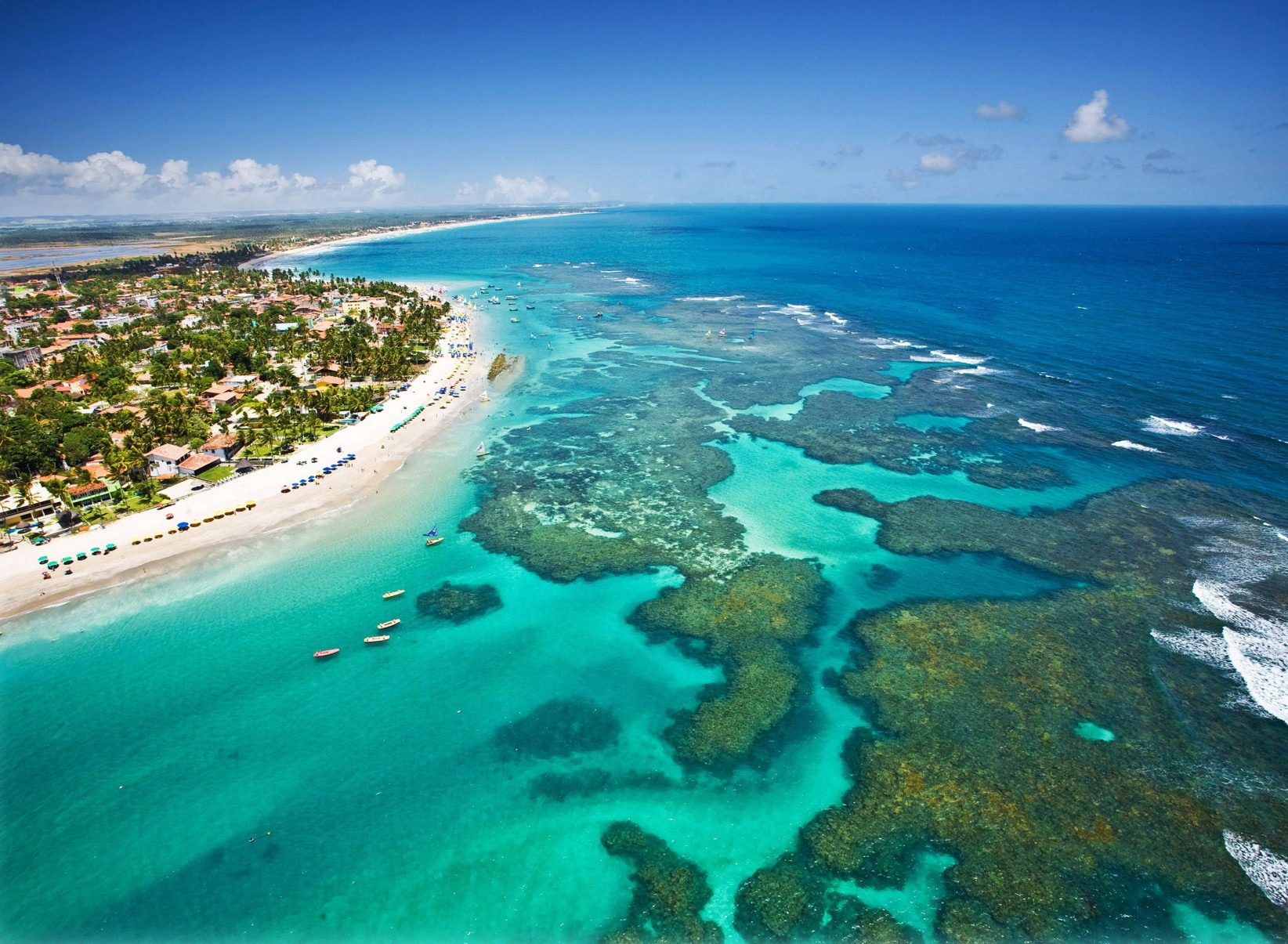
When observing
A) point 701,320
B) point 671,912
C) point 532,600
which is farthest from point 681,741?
point 701,320

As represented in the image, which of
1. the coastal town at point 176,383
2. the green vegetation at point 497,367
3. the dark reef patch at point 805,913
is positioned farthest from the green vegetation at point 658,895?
the green vegetation at point 497,367

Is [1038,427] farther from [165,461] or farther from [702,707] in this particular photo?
[165,461]

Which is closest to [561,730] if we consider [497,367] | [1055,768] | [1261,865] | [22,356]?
[1055,768]

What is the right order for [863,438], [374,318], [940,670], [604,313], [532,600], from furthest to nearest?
1. [604,313]
2. [374,318]
3. [863,438]
4. [532,600]
5. [940,670]

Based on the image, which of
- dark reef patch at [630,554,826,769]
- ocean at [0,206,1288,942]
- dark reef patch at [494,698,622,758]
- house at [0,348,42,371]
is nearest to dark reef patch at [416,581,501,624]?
ocean at [0,206,1288,942]

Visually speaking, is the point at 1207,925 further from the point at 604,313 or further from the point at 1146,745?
the point at 604,313

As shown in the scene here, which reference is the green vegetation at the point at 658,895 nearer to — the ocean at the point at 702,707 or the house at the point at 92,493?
the ocean at the point at 702,707
